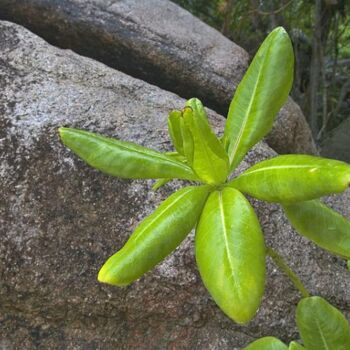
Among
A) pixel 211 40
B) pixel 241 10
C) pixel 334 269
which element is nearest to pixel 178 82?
pixel 211 40

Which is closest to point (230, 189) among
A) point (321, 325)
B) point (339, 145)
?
point (321, 325)

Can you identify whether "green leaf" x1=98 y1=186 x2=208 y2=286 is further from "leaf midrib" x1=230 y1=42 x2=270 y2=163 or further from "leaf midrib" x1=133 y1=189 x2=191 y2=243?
"leaf midrib" x1=230 y1=42 x2=270 y2=163

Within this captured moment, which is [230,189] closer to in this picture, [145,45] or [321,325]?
[321,325]

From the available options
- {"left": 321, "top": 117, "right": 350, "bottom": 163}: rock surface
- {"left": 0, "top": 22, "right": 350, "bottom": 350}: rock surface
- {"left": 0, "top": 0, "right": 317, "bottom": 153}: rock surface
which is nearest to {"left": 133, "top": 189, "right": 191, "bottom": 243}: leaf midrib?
{"left": 0, "top": 22, "right": 350, "bottom": 350}: rock surface

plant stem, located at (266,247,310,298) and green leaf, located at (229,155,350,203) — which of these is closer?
green leaf, located at (229,155,350,203)

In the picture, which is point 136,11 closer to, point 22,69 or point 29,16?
point 29,16

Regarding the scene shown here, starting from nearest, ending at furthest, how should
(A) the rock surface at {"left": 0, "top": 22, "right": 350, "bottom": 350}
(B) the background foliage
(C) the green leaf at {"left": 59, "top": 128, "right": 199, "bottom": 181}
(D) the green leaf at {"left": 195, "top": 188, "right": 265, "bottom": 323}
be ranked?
(D) the green leaf at {"left": 195, "top": 188, "right": 265, "bottom": 323}, (C) the green leaf at {"left": 59, "top": 128, "right": 199, "bottom": 181}, (A) the rock surface at {"left": 0, "top": 22, "right": 350, "bottom": 350}, (B) the background foliage

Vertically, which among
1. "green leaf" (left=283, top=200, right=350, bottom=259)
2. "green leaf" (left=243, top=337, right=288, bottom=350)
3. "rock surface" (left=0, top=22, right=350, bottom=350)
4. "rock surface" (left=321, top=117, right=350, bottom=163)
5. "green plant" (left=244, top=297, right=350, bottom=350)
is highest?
"green leaf" (left=283, top=200, right=350, bottom=259)
